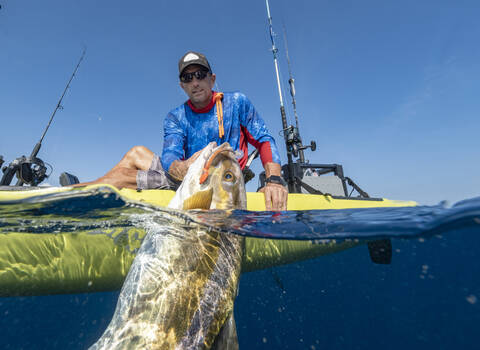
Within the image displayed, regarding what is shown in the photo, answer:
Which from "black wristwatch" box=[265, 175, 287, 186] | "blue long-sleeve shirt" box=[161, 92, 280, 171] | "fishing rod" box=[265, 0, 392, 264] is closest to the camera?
"black wristwatch" box=[265, 175, 287, 186]

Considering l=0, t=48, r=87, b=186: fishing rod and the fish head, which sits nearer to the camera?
the fish head

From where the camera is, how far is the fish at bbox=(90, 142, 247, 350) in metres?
1.29

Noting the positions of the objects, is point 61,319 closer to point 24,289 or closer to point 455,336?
point 24,289

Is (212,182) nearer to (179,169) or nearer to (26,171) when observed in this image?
(179,169)

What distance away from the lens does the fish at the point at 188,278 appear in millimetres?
1291

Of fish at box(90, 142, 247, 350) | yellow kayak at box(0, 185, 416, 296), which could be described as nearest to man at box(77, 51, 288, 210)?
yellow kayak at box(0, 185, 416, 296)

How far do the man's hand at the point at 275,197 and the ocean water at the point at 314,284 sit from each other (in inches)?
13.1

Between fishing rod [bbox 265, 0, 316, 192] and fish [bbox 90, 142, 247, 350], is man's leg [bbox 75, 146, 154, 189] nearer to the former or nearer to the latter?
fish [bbox 90, 142, 247, 350]

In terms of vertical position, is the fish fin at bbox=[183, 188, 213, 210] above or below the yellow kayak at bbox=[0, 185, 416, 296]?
above

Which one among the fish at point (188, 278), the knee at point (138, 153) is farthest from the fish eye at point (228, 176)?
the knee at point (138, 153)

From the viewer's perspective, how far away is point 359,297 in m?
24.0

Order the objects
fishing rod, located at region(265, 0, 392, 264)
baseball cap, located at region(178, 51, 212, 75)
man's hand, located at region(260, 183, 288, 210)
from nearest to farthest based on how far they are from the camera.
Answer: man's hand, located at region(260, 183, 288, 210) → baseball cap, located at region(178, 51, 212, 75) → fishing rod, located at region(265, 0, 392, 264)

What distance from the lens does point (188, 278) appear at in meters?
1.51

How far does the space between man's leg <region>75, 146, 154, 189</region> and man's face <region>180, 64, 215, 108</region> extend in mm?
952
